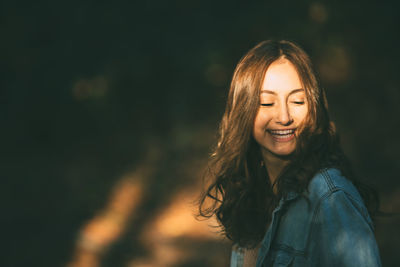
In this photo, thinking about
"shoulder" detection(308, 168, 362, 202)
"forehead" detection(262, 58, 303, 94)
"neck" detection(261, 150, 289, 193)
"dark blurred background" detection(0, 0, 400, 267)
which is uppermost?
"dark blurred background" detection(0, 0, 400, 267)

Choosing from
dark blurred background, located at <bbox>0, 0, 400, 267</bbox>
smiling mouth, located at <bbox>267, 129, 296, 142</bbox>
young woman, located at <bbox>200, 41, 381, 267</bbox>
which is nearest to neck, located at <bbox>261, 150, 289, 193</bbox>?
young woman, located at <bbox>200, 41, 381, 267</bbox>

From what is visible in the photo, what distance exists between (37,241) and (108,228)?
0.86 metres

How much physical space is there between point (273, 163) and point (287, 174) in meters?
0.24

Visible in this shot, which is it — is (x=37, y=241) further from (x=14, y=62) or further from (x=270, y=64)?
(x=270, y=64)

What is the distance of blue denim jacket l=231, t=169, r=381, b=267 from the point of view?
1225 mm

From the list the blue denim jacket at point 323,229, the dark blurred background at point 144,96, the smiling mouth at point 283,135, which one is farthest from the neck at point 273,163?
the dark blurred background at point 144,96

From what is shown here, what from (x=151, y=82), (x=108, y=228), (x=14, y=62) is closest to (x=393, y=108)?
(x=151, y=82)

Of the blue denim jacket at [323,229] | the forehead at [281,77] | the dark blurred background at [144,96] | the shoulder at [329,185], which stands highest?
the dark blurred background at [144,96]

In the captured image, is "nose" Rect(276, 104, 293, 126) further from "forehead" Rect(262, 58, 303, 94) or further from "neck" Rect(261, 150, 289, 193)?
"neck" Rect(261, 150, 289, 193)

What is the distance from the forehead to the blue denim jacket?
37 centimetres

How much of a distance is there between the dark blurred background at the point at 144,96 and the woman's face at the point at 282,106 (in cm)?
349

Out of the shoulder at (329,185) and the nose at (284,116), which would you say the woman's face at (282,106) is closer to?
the nose at (284,116)

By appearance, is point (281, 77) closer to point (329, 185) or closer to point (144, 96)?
point (329, 185)

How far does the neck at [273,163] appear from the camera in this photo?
1.74 meters
